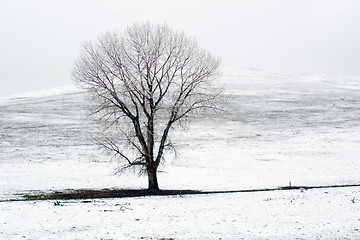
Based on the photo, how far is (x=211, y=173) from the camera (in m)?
33.9

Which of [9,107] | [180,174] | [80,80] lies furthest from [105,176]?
[9,107]

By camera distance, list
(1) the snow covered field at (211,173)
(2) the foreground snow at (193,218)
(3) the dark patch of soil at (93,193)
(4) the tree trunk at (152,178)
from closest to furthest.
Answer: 1. (2) the foreground snow at (193,218)
2. (1) the snow covered field at (211,173)
3. (3) the dark patch of soil at (93,193)
4. (4) the tree trunk at (152,178)

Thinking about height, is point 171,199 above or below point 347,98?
below

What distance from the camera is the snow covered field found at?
16156 mm

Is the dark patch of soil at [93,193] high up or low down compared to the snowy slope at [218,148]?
down

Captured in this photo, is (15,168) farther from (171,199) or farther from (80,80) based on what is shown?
(171,199)

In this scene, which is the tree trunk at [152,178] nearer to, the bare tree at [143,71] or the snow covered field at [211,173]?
the bare tree at [143,71]

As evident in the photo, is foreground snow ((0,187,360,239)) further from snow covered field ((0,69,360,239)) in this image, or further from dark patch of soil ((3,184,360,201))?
dark patch of soil ((3,184,360,201))

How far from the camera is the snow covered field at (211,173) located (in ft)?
53.0

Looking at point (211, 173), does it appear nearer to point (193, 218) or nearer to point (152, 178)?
point (152, 178)

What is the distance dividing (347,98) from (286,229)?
211ft

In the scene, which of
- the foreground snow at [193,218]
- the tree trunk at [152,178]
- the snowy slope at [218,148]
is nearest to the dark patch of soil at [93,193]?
the tree trunk at [152,178]

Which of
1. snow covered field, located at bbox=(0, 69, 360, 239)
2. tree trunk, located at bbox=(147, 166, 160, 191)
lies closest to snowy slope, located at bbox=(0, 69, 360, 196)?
snow covered field, located at bbox=(0, 69, 360, 239)

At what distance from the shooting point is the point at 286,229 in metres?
15.8
